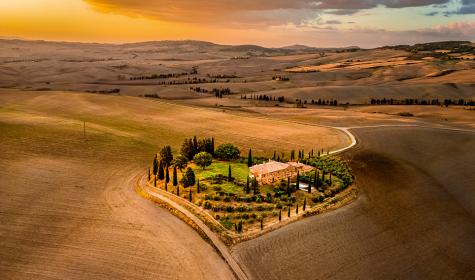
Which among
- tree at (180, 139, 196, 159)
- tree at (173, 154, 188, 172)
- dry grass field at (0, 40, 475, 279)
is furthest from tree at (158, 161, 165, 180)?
tree at (180, 139, 196, 159)

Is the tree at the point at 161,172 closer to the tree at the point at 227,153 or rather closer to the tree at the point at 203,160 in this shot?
the tree at the point at 203,160

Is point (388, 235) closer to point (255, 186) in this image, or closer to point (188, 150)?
point (255, 186)

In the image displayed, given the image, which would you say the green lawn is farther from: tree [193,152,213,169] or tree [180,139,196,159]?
tree [180,139,196,159]

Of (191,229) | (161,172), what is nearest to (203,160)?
(161,172)

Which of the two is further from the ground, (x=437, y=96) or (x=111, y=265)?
(x=437, y=96)

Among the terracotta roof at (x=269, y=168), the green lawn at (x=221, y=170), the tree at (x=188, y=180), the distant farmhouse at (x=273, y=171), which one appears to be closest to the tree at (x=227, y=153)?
the green lawn at (x=221, y=170)

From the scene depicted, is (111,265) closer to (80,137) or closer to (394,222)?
(394,222)

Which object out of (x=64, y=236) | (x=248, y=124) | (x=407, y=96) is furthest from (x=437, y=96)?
(x=64, y=236)
